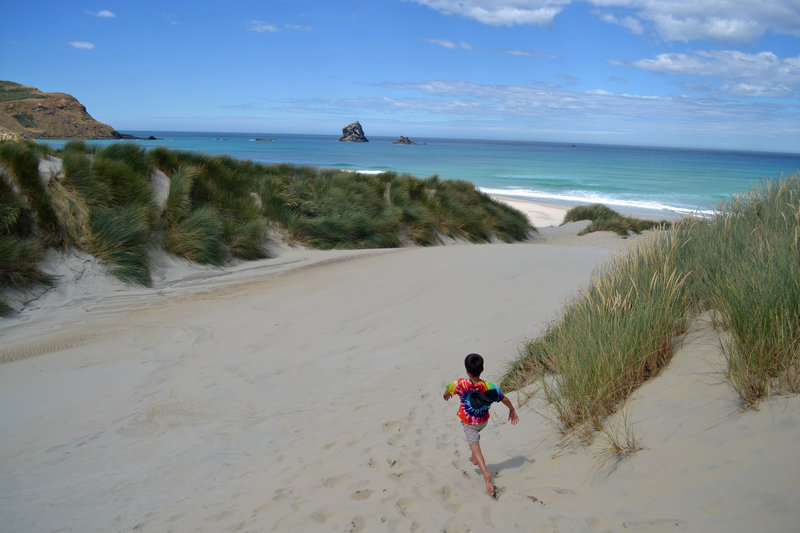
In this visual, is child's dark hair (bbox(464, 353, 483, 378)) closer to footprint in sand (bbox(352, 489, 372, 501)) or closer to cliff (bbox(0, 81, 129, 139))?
footprint in sand (bbox(352, 489, 372, 501))

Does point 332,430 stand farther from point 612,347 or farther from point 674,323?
point 674,323

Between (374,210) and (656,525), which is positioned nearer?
(656,525)

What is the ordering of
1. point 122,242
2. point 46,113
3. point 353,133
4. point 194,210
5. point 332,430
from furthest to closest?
point 353,133, point 46,113, point 194,210, point 122,242, point 332,430

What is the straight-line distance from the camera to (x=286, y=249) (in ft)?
39.9

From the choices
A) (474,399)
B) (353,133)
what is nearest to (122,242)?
(474,399)

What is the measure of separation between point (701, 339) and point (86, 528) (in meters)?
4.43

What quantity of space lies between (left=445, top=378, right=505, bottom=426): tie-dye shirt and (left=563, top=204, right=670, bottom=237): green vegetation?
53.9 feet

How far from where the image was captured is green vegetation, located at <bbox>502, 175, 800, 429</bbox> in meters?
3.21

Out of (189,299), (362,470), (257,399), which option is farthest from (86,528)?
(189,299)

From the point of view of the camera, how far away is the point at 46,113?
4200cm

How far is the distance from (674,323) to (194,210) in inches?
373

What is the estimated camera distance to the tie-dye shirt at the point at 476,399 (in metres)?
3.72

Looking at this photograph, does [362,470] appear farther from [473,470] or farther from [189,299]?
[189,299]

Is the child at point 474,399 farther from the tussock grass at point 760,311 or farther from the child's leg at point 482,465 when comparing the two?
the tussock grass at point 760,311
